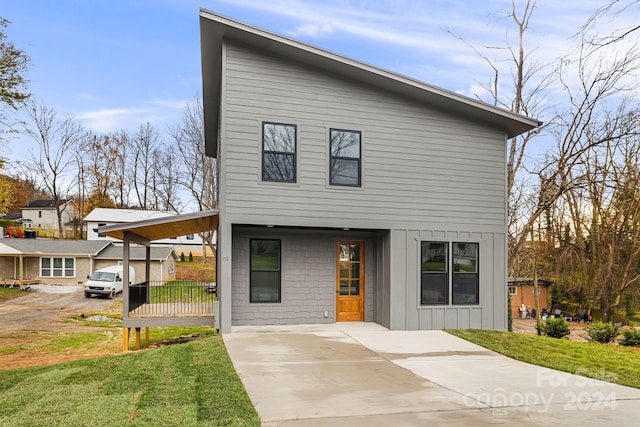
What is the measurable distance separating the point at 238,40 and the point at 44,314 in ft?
52.5

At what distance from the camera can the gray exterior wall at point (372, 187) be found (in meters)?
9.91

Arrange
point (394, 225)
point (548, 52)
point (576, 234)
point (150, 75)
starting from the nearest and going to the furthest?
1. point (394, 225)
2. point (548, 52)
3. point (576, 234)
4. point (150, 75)

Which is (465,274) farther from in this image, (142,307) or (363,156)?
(142,307)

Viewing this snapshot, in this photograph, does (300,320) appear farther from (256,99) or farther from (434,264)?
(256,99)

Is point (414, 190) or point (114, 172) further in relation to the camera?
point (114, 172)

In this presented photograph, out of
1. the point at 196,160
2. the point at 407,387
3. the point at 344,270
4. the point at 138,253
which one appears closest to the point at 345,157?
the point at 344,270

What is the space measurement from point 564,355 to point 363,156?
5.91 metres

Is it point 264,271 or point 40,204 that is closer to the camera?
point 264,271

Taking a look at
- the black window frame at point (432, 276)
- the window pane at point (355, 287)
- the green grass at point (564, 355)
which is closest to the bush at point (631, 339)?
the green grass at point (564, 355)

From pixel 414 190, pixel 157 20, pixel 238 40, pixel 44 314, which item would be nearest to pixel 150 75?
pixel 157 20

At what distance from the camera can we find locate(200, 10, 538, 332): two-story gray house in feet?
32.6

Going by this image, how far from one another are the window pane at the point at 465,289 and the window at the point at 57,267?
1057 inches

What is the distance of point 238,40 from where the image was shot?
32.4ft

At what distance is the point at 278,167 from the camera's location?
400 inches
